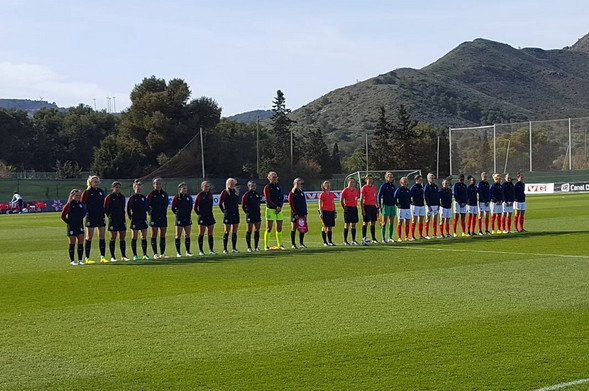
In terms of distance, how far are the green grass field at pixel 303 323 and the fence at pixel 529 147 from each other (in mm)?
39646

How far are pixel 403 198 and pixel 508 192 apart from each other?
4.35 m

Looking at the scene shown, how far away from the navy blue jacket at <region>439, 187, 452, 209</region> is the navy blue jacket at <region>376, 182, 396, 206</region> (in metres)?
1.95

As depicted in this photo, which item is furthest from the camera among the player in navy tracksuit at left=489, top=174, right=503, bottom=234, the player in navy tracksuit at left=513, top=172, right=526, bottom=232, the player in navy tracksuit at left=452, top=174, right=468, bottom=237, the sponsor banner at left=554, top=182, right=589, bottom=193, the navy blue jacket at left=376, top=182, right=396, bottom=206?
the sponsor banner at left=554, top=182, right=589, bottom=193

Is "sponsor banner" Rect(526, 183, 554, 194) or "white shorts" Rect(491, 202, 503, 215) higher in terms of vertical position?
"white shorts" Rect(491, 202, 503, 215)

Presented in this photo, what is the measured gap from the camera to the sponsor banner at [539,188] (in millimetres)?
56875

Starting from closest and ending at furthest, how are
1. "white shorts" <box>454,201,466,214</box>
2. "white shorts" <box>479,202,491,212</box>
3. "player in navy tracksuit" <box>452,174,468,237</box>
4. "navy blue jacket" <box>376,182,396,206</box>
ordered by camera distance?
"navy blue jacket" <box>376,182,396,206</box>, "player in navy tracksuit" <box>452,174,468,237</box>, "white shorts" <box>454,201,466,214</box>, "white shorts" <box>479,202,491,212</box>

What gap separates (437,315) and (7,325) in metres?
5.52

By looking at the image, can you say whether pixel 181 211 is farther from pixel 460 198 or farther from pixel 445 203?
pixel 460 198

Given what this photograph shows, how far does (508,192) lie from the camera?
86.3ft

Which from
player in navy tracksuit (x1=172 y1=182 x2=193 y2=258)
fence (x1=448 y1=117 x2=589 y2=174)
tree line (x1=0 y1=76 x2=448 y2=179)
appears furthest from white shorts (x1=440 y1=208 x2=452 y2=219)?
tree line (x1=0 y1=76 x2=448 y2=179)

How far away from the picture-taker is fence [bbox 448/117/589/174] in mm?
56438

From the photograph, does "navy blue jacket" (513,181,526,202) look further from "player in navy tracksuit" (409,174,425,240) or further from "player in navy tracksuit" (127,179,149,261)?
"player in navy tracksuit" (127,179,149,261)

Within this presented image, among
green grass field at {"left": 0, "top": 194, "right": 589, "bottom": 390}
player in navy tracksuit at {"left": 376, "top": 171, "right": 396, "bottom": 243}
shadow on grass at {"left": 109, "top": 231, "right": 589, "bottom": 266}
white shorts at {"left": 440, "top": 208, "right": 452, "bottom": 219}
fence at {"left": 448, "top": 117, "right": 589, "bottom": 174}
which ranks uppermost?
fence at {"left": 448, "top": 117, "right": 589, "bottom": 174}

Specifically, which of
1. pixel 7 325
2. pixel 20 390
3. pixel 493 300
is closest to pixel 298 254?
pixel 493 300
